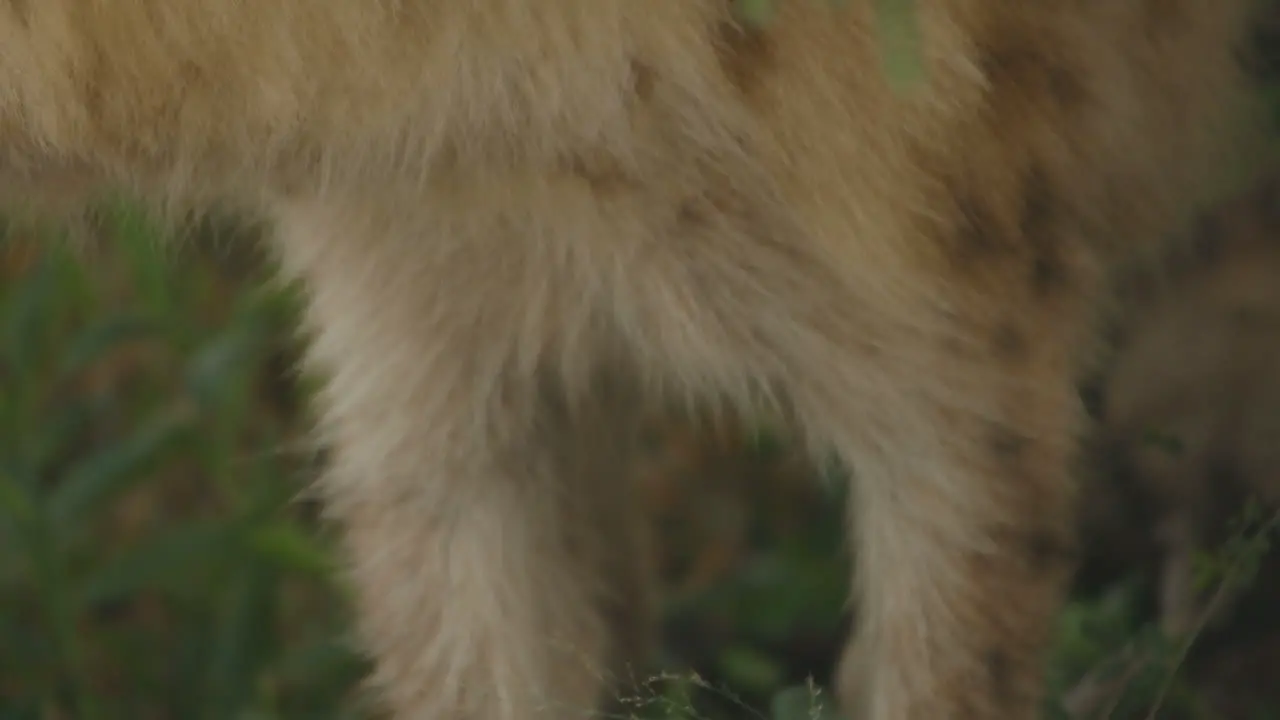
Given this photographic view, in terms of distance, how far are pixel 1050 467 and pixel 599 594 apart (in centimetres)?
58

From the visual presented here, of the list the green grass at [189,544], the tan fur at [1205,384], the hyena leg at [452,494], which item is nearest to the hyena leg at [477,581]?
the hyena leg at [452,494]

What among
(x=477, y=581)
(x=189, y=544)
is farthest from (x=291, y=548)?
(x=477, y=581)

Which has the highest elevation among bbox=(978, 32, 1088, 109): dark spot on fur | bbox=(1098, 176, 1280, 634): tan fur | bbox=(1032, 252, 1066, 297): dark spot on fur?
bbox=(978, 32, 1088, 109): dark spot on fur

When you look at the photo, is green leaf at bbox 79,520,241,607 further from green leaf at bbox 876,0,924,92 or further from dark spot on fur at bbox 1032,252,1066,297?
green leaf at bbox 876,0,924,92

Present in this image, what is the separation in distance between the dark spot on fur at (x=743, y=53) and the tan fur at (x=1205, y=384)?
1120mm

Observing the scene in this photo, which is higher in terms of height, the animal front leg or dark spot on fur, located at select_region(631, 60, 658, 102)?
dark spot on fur, located at select_region(631, 60, 658, 102)

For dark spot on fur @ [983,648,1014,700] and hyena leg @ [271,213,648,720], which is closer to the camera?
dark spot on fur @ [983,648,1014,700]

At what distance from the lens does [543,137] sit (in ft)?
5.34

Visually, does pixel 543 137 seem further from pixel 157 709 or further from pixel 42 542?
pixel 157 709

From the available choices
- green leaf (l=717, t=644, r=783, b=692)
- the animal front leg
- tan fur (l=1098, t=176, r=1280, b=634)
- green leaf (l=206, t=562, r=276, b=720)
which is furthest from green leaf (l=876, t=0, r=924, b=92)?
green leaf (l=206, t=562, r=276, b=720)

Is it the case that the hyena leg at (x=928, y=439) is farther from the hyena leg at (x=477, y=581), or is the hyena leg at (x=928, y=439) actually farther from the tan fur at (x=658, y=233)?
the hyena leg at (x=477, y=581)

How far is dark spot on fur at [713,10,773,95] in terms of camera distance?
1.58 m

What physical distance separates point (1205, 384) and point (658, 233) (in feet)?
3.97

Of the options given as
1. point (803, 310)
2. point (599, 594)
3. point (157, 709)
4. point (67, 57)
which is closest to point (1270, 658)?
point (599, 594)
